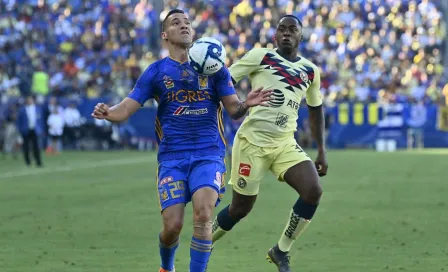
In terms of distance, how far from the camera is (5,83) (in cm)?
4119

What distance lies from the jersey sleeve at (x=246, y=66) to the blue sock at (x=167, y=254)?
220cm

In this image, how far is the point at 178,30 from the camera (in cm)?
864

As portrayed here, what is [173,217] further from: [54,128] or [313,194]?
[54,128]

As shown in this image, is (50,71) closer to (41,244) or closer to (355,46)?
(355,46)

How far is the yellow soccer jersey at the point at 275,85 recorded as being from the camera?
33.8 ft

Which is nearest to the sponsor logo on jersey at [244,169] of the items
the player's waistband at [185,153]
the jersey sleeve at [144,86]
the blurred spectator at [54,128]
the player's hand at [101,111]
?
the player's waistband at [185,153]

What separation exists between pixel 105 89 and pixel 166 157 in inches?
1304

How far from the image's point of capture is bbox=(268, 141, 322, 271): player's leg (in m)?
9.93

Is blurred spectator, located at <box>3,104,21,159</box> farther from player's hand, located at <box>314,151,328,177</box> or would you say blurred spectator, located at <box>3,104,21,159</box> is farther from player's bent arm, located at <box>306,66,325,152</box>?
player's hand, located at <box>314,151,328,177</box>

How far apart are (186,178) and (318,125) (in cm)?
253

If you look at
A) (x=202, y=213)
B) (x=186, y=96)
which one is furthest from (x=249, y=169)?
(x=202, y=213)

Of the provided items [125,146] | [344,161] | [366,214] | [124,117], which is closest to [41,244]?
[124,117]

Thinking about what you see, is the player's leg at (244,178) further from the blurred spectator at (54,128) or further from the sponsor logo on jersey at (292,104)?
the blurred spectator at (54,128)

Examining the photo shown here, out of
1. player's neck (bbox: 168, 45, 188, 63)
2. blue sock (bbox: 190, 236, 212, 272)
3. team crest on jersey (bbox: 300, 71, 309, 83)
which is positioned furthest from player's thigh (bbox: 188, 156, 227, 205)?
team crest on jersey (bbox: 300, 71, 309, 83)
